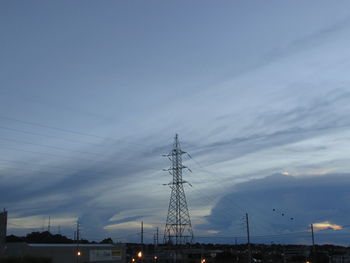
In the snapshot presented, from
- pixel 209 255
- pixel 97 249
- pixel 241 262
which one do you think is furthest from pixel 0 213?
pixel 209 255

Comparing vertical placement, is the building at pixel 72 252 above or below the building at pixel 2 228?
below

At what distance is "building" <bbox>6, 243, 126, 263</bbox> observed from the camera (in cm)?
7519

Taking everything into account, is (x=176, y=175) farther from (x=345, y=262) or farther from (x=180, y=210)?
(x=345, y=262)

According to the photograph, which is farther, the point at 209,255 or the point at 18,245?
the point at 209,255

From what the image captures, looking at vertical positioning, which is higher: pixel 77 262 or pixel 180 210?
pixel 180 210

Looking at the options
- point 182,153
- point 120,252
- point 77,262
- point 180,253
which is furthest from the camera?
point 120,252

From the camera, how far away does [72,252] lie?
269ft

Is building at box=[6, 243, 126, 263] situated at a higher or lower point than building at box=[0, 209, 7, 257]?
lower

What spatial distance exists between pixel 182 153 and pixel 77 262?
3188 centimetres

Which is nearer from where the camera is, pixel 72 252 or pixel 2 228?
pixel 2 228

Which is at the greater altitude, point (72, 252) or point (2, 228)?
point (2, 228)

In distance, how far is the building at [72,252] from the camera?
75.2 meters

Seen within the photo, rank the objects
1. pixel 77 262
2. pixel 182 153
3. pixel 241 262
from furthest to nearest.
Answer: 1. pixel 241 262
2. pixel 77 262
3. pixel 182 153

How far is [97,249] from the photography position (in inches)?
3438
